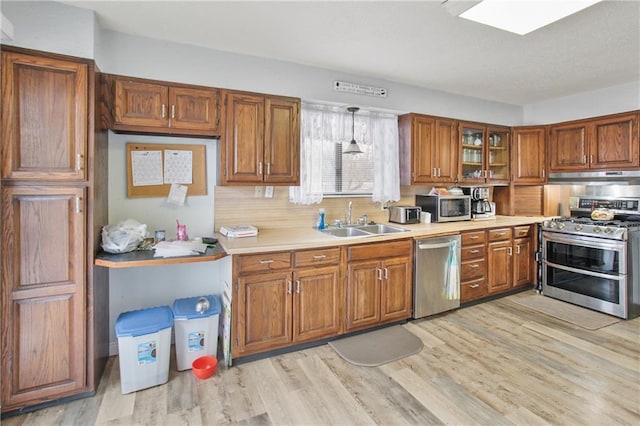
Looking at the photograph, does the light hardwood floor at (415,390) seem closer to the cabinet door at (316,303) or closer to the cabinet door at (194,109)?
the cabinet door at (316,303)

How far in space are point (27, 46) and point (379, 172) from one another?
303cm

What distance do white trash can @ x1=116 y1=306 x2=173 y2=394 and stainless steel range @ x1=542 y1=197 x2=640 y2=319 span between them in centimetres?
425

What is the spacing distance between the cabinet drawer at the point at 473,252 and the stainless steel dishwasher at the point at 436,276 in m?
0.17

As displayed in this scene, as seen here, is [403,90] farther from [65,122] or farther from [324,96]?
[65,122]

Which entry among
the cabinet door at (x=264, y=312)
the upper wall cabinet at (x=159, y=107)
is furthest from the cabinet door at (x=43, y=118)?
the cabinet door at (x=264, y=312)

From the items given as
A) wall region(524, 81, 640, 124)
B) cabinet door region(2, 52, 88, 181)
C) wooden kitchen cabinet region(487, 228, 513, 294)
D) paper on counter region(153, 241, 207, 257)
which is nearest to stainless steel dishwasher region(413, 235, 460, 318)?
wooden kitchen cabinet region(487, 228, 513, 294)

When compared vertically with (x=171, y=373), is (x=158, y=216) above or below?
above

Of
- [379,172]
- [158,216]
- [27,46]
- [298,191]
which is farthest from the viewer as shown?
[379,172]

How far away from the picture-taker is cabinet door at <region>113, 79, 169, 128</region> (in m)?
2.39

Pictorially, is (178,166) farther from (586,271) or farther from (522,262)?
(586,271)

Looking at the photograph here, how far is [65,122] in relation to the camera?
2.04 meters

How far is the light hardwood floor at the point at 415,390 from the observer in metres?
1.94

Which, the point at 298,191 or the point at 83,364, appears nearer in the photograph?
the point at 83,364

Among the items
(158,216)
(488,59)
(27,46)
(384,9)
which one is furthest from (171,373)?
(488,59)
